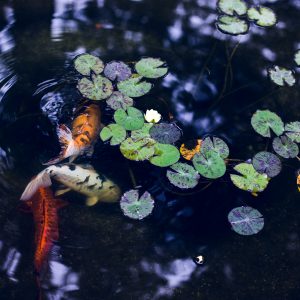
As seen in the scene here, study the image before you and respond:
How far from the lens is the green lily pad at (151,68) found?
3.11 meters

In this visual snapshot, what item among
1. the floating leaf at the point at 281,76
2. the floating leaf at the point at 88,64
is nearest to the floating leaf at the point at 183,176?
the floating leaf at the point at 88,64

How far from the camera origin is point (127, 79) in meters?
3.04

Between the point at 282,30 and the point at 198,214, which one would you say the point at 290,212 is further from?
the point at 282,30

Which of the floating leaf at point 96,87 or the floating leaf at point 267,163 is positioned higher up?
the floating leaf at point 96,87

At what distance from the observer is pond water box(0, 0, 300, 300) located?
2.47 meters

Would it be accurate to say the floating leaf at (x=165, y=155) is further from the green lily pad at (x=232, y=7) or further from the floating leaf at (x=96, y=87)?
the green lily pad at (x=232, y=7)

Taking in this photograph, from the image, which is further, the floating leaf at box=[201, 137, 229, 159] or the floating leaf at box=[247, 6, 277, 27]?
the floating leaf at box=[247, 6, 277, 27]

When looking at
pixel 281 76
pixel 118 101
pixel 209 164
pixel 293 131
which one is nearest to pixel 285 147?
pixel 293 131

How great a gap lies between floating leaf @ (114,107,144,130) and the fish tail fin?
22.0 inches

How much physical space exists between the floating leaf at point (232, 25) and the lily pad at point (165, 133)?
1077mm

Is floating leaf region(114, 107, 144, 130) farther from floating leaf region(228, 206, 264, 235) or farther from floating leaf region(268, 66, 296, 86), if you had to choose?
floating leaf region(268, 66, 296, 86)

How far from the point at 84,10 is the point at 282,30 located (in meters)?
1.57

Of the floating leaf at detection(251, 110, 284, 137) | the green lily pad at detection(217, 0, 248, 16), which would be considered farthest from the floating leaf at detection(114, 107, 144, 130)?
the green lily pad at detection(217, 0, 248, 16)

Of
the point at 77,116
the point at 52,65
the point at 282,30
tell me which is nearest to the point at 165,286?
the point at 77,116
